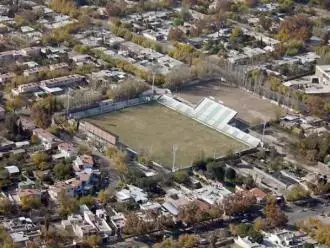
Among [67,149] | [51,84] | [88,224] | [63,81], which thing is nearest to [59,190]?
[88,224]

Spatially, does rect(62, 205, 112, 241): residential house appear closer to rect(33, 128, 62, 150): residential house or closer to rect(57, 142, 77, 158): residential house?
rect(57, 142, 77, 158): residential house

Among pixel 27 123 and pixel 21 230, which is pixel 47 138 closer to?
pixel 27 123

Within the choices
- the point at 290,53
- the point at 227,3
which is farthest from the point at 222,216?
the point at 227,3

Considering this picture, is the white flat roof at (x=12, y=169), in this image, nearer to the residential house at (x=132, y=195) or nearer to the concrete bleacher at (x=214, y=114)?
the residential house at (x=132, y=195)

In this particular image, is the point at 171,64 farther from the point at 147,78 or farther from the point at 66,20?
the point at 66,20

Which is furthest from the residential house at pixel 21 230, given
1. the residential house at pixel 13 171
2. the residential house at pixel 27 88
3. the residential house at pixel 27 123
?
the residential house at pixel 27 88
